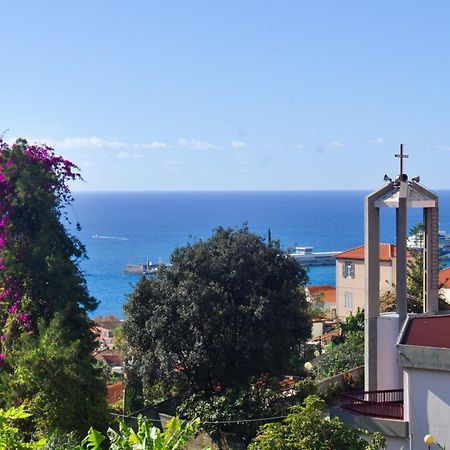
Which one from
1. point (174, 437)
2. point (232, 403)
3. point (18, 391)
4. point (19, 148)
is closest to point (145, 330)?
point (232, 403)

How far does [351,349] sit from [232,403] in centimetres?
752

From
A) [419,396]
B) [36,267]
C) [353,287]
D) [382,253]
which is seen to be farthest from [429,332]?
[353,287]

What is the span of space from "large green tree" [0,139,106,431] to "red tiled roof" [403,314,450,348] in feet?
22.2

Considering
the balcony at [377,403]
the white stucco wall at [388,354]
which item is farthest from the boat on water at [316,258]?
the balcony at [377,403]

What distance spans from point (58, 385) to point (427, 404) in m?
7.32

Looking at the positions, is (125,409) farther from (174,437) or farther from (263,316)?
(174,437)

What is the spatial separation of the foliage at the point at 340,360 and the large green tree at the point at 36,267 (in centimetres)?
897

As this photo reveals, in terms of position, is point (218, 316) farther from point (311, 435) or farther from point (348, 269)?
point (348, 269)

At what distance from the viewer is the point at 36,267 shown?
57.9 feet

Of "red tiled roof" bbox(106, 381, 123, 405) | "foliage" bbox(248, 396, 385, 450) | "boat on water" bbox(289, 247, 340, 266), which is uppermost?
"boat on water" bbox(289, 247, 340, 266)

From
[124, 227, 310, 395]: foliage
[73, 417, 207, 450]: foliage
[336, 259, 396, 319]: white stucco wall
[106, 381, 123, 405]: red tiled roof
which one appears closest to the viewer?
[73, 417, 207, 450]: foliage

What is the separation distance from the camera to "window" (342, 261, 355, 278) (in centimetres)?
4744

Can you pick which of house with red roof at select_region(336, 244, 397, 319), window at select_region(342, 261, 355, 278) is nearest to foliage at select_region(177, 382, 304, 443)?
house with red roof at select_region(336, 244, 397, 319)

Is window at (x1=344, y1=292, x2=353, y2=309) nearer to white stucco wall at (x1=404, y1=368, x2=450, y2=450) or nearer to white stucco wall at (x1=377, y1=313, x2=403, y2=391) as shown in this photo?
white stucco wall at (x1=377, y1=313, x2=403, y2=391)
